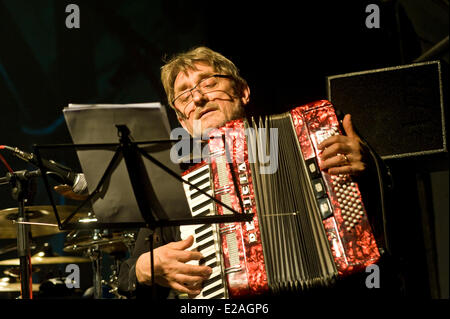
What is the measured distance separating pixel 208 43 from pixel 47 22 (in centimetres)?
132

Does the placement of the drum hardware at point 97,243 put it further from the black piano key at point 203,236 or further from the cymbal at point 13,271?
the black piano key at point 203,236

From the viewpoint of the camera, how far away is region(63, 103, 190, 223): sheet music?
58.9 inches

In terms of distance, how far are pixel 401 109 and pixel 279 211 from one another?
157 cm

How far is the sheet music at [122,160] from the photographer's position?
1.50 metres

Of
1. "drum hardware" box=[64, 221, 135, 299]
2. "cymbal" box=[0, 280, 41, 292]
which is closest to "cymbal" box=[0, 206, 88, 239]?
"drum hardware" box=[64, 221, 135, 299]

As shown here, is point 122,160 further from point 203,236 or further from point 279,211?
point 279,211

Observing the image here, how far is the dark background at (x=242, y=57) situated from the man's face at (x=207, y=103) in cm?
85

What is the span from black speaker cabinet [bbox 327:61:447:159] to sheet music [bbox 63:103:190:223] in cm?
182

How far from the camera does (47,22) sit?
3832mm

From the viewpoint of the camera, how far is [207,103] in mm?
2623

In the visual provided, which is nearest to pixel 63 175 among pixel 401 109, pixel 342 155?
pixel 342 155

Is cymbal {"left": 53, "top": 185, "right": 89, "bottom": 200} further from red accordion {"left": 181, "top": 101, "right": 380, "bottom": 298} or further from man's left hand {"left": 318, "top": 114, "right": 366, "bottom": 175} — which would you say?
man's left hand {"left": 318, "top": 114, "right": 366, "bottom": 175}
